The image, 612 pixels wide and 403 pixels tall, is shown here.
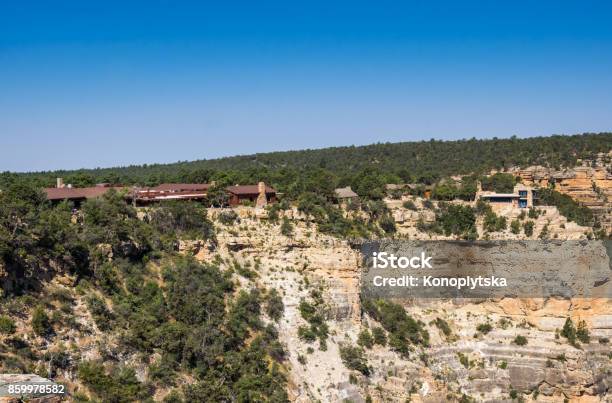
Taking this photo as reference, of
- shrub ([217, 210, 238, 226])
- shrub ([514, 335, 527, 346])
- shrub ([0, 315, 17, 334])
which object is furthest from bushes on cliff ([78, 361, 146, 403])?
shrub ([514, 335, 527, 346])

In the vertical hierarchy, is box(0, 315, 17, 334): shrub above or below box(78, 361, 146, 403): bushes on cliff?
above

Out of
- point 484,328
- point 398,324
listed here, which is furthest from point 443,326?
point 398,324

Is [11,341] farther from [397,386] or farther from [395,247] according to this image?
[395,247]

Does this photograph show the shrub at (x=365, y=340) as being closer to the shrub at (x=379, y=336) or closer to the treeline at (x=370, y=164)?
the shrub at (x=379, y=336)

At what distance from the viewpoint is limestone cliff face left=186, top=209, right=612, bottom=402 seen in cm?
3981

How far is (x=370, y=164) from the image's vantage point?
82250mm

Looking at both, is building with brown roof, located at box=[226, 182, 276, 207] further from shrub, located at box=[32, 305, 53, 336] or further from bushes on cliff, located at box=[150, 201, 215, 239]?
shrub, located at box=[32, 305, 53, 336]

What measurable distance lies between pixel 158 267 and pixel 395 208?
20053mm

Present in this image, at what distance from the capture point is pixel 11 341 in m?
28.3

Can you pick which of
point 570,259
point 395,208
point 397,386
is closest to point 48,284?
point 397,386

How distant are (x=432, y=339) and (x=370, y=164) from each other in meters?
40.4

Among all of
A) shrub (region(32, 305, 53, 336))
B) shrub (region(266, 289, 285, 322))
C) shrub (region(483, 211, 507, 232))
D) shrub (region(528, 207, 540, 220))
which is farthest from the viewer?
shrub (region(528, 207, 540, 220))

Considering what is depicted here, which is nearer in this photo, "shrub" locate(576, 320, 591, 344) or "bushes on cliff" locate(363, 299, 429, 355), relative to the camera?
"bushes on cliff" locate(363, 299, 429, 355)

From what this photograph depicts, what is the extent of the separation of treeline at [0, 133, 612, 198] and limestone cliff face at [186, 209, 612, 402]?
9.95 m
